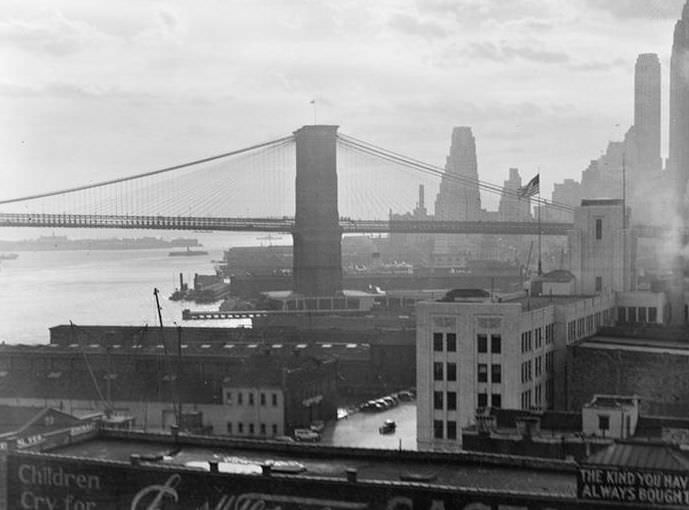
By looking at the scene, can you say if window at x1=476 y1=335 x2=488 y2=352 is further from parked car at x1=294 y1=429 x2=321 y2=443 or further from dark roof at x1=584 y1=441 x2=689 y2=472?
dark roof at x1=584 y1=441 x2=689 y2=472

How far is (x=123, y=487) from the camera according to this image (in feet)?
30.1

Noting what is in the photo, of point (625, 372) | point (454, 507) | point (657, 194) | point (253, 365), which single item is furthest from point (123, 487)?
point (657, 194)

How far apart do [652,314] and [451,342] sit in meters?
6.41

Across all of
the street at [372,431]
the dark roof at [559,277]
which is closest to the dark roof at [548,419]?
the street at [372,431]

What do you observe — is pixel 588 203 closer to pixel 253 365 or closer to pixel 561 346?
pixel 561 346

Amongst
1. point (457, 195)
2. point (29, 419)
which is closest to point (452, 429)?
point (29, 419)

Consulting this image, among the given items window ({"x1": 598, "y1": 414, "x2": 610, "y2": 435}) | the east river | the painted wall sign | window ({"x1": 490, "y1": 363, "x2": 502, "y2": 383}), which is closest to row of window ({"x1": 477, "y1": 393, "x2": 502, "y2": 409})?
window ({"x1": 490, "y1": 363, "x2": 502, "y2": 383})

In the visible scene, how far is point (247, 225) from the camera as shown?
48625mm

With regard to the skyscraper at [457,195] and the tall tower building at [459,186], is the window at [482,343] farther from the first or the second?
the skyscraper at [457,195]

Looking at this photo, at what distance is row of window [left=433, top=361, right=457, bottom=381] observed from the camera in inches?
625

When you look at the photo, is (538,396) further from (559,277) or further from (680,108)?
(680,108)

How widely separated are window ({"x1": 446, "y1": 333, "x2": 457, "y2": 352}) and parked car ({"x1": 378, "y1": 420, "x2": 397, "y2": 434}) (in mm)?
3090

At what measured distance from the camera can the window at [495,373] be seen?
15625 millimetres

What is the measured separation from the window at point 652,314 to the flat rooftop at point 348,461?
40.2 ft
